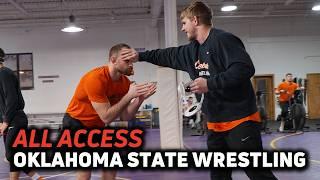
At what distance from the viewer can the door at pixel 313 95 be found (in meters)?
18.3

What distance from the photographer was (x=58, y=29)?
17812 millimetres

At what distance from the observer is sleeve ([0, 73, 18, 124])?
4.30 metres

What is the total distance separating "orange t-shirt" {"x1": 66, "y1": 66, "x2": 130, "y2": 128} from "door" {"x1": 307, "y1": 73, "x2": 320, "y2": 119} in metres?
16.8

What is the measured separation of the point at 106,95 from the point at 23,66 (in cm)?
1568

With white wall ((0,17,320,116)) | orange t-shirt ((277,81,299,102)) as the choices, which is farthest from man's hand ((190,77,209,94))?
white wall ((0,17,320,116))

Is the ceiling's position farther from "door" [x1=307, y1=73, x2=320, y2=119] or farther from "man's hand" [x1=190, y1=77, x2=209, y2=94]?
"man's hand" [x1=190, y1=77, x2=209, y2=94]

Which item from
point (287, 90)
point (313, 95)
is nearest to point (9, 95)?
point (287, 90)

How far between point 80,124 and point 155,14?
41.3 ft

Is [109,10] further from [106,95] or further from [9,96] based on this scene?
[106,95]

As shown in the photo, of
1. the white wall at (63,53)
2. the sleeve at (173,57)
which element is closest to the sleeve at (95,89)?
the sleeve at (173,57)

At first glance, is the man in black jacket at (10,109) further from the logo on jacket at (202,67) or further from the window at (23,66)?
the window at (23,66)

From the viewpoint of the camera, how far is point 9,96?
433cm

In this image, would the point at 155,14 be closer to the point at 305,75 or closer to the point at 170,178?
the point at 305,75

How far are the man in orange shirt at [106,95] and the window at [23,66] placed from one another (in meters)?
15.3
